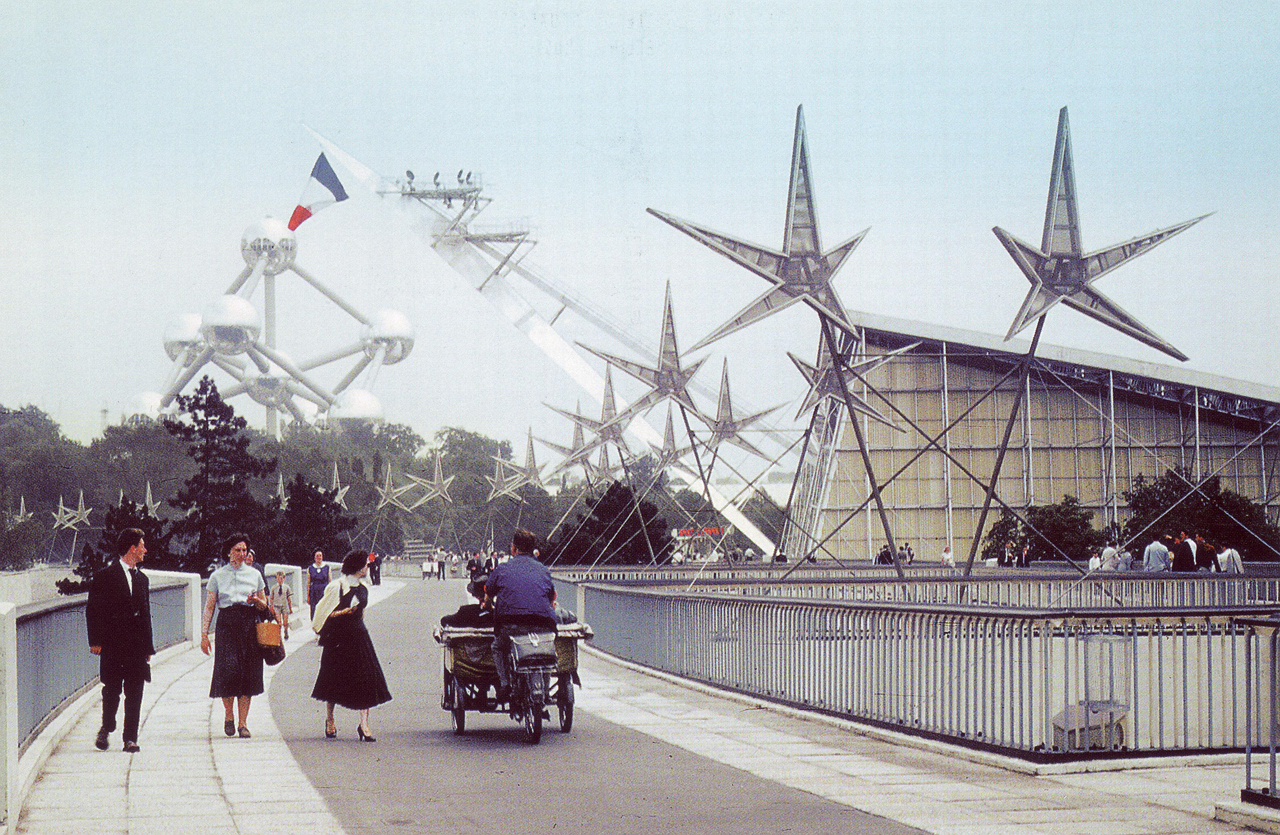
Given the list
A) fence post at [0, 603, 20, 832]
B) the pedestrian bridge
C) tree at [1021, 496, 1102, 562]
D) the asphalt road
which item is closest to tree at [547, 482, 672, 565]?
tree at [1021, 496, 1102, 562]

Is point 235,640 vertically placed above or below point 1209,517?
below

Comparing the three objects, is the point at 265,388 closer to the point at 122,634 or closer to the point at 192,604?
the point at 192,604

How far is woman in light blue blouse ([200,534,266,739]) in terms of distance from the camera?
14359mm

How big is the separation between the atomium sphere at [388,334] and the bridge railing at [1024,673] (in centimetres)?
17381

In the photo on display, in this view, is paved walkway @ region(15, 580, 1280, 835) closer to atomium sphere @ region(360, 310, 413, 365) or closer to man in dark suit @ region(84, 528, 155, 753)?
man in dark suit @ region(84, 528, 155, 753)

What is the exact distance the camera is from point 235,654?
14.4 metres

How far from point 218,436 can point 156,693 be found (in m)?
44.6

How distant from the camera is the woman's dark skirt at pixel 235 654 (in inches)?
565

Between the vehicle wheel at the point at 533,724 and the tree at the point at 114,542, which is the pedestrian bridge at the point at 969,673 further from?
the tree at the point at 114,542

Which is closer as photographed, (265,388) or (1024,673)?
(1024,673)

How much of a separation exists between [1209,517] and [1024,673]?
4341 centimetres

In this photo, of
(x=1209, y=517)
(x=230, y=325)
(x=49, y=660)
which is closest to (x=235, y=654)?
(x=49, y=660)

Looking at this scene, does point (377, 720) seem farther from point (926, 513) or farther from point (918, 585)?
point (926, 513)

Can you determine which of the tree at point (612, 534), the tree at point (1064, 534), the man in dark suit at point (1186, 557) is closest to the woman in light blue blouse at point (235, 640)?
the man in dark suit at point (1186, 557)
